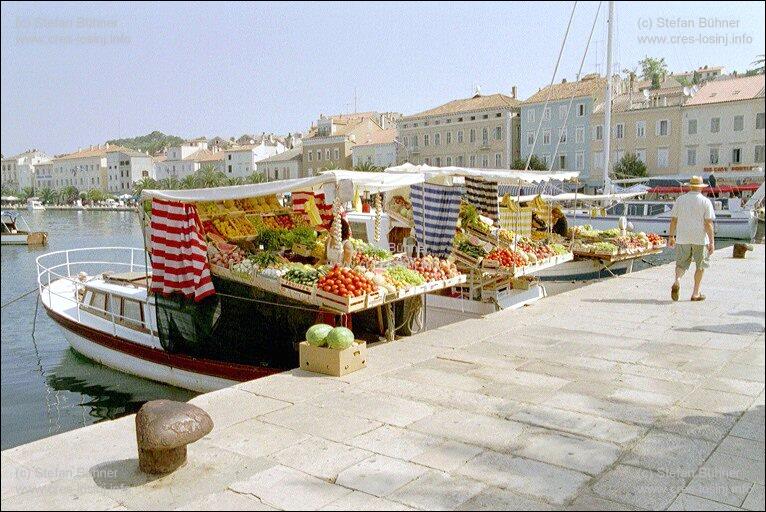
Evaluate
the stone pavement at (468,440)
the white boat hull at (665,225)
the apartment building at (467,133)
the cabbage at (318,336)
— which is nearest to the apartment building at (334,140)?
the apartment building at (467,133)

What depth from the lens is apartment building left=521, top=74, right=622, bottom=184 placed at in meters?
55.8

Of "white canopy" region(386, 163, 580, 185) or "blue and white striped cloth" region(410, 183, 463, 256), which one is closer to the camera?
"white canopy" region(386, 163, 580, 185)

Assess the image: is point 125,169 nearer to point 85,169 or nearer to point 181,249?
point 85,169

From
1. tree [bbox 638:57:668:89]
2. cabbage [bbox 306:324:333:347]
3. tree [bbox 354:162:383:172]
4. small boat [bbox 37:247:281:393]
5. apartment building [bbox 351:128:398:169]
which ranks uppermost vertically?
tree [bbox 638:57:668:89]

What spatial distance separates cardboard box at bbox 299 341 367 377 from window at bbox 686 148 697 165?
4960 centimetres

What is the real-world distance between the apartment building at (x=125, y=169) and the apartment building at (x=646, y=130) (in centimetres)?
8668

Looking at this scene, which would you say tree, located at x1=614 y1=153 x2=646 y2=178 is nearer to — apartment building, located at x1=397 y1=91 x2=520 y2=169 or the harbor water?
apartment building, located at x1=397 y1=91 x2=520 y2=169

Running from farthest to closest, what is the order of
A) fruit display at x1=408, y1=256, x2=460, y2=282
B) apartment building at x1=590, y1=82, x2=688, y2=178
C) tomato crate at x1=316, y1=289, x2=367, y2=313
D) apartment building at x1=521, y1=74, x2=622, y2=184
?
apartment building at x1=521, y1=74, x2=622, y2=184
apartment building at x1=590, y1=82, x2=688, y2=178
fruit display at x1=408, y1=256, x2=460, y2=282
tomato crate at x1=316, y1=289, x2=367, y2=313

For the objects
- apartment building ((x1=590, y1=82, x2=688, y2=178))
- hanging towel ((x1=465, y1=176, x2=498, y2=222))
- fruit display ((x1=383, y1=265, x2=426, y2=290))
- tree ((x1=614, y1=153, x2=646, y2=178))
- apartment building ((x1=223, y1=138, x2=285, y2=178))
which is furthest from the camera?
apartment building ((x1=223, y1=138, x2=285, y2=178))

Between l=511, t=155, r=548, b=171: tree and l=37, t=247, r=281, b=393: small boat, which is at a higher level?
l=511, t=155, r=548, b=171: tree

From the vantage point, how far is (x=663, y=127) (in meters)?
50.7

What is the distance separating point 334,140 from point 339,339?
7250cm

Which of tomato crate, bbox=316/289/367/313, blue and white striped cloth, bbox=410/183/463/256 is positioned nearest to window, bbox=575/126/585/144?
blue and white striped cloth, bbox=410/183/463/256

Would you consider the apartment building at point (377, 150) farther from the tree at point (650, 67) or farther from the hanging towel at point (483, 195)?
the hanging towel at point (483, 195)
